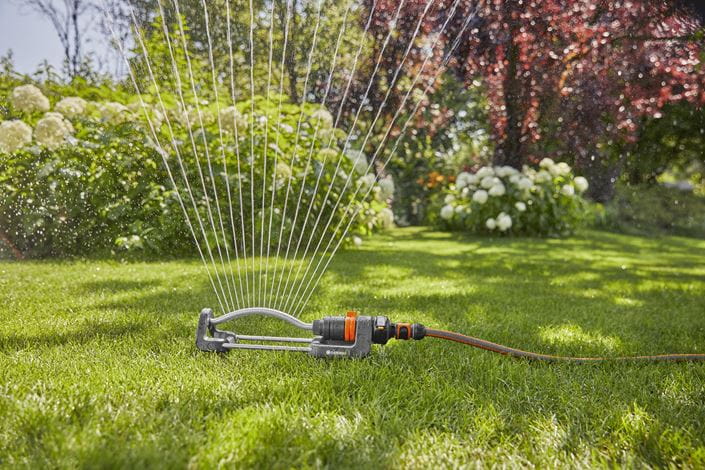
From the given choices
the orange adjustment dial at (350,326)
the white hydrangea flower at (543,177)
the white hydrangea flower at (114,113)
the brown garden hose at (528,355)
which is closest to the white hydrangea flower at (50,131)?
the white hydrangea flower at (114,113)

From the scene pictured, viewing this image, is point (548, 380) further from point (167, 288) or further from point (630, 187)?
point (630, 187)

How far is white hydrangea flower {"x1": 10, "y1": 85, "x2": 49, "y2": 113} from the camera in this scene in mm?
4508

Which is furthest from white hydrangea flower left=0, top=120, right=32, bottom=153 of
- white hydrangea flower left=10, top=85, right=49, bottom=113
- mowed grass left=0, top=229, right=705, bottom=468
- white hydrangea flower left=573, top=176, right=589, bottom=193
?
white hydrangea flower left=573, top=176, right=589, bottom=193

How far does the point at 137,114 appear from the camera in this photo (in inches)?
187

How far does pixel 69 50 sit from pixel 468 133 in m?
7.70

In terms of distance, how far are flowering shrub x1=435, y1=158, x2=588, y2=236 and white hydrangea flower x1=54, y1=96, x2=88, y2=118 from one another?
15.4 feet

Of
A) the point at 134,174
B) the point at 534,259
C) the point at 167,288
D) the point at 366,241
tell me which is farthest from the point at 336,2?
the point at 167,288

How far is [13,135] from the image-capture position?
4.20 metres

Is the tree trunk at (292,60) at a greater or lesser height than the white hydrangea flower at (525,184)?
greater

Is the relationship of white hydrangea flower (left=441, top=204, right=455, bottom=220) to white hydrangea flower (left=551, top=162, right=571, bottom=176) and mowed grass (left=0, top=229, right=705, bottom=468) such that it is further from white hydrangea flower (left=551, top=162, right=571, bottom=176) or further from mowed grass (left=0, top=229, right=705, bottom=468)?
mowed grass (left=0, top=229, right=705, bottom=468)

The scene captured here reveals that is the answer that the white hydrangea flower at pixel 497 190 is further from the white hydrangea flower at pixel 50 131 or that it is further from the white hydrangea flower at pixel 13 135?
the white hydrangea flower at pixel 13 135

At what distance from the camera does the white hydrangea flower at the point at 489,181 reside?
23.7 ft

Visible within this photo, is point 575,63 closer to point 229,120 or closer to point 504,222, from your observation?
point 504,222

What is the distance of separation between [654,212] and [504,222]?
6602mm
